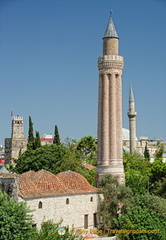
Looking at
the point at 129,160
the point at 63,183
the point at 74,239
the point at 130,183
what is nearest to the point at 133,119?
the point at 129,160

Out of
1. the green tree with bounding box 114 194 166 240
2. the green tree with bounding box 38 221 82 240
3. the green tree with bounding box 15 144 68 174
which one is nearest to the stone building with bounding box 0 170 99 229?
the green tree with bounding box 38 221 82 240

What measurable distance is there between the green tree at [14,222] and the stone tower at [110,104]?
1355 cm

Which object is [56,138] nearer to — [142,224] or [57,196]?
[142,224]

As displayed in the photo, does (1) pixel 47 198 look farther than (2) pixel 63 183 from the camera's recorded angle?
No

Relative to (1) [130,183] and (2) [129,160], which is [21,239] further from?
(2) [129,160]

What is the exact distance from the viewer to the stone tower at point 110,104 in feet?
113

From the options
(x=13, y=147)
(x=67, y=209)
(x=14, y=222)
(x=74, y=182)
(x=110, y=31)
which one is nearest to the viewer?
(x=14, y=222)

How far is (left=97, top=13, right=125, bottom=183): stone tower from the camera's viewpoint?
3447 centimetres

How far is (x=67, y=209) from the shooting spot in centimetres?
2673

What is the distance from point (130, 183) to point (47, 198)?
14268mm

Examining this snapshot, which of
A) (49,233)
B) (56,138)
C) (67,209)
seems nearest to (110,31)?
(67,209)

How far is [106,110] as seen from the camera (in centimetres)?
3481

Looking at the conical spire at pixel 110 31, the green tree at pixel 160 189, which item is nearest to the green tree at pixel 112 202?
the green tree at pixel 160 189

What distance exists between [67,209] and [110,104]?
35.5 feet
